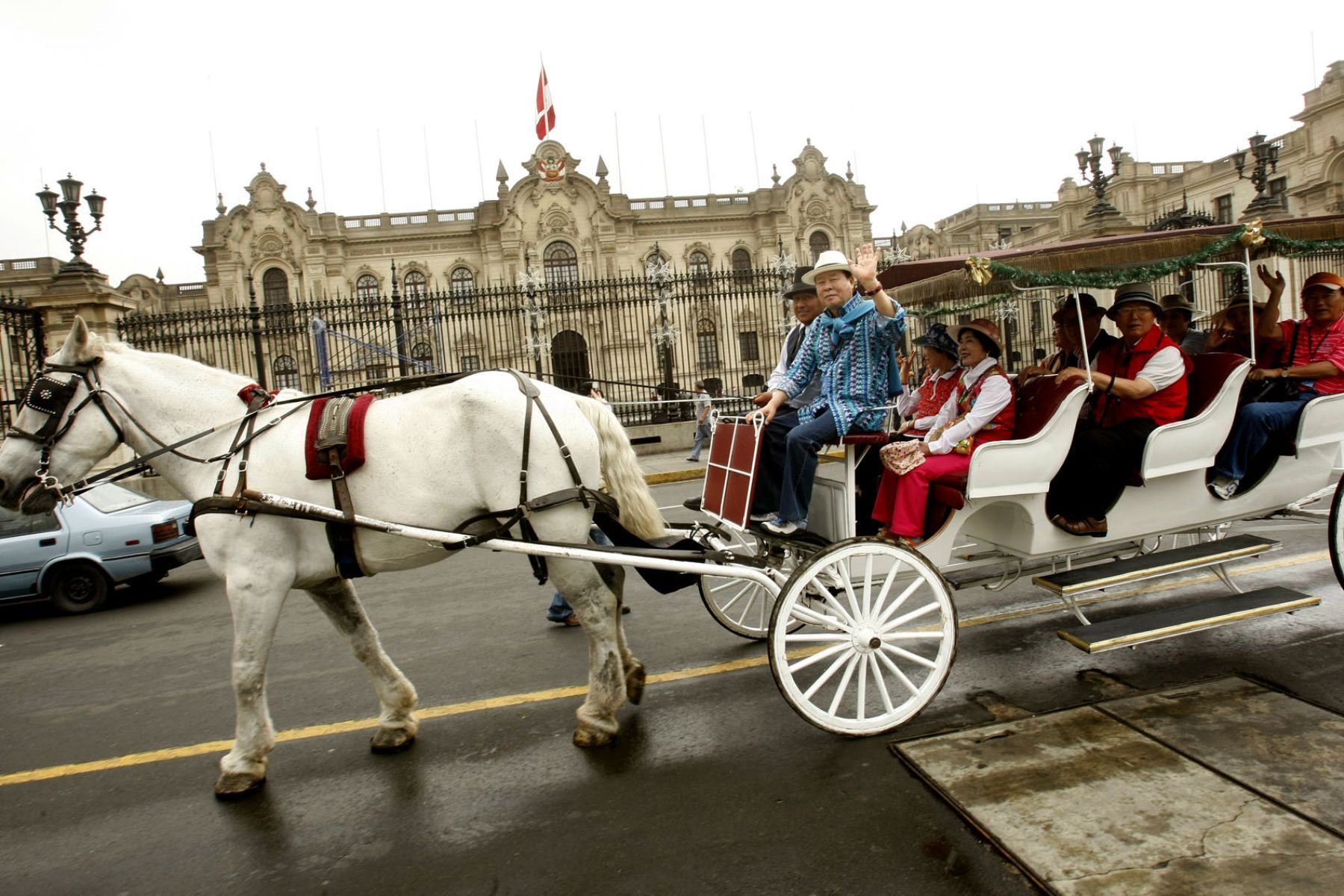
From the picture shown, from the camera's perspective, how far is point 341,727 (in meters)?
4.32

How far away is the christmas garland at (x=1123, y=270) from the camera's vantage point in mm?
4102

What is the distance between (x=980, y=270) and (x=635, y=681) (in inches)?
105

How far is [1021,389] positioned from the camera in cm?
486

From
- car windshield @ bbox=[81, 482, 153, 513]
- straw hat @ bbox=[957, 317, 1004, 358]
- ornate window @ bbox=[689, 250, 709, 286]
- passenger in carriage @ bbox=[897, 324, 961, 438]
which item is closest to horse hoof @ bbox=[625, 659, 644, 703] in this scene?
passenger in carriage @ bbox=[897, 324, 961, 438]

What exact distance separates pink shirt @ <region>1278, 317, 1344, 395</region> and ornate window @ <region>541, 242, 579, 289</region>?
137 feet

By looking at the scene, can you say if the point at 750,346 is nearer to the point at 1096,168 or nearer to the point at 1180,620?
the point at 1096,168

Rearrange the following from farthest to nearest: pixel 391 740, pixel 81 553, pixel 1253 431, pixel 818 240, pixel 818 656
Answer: pixel 818 240
pixel 81 553
pixel 1253 431
pixel 391 740
pixel 818 656

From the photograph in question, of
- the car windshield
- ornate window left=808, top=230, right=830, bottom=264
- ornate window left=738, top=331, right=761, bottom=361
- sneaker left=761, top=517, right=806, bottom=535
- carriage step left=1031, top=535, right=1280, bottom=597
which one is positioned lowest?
carriage step left=1031, top=535, right=1280, bottom=597

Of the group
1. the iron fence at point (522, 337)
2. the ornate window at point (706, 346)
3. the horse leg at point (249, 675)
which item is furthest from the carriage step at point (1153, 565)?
the ornate window at point (706, 346)

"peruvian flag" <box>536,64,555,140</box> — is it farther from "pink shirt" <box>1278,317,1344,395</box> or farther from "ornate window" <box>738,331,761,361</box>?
"pink shirt" <box>1278,317,1344,395</box>

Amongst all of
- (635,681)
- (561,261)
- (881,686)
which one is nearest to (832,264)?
(881,686)

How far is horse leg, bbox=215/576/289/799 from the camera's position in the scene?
142 inches

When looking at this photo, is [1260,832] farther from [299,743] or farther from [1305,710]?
[299,743]

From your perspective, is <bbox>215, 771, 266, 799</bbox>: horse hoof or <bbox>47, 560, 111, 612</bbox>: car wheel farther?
<bbox>47, 560, 111, 612</bbox>: car wheel
